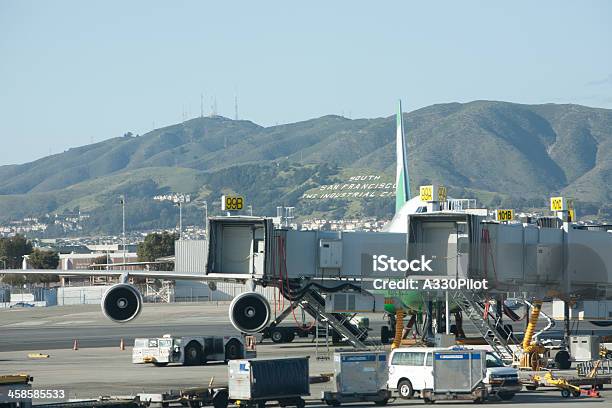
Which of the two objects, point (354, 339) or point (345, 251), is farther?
point (354, 339)

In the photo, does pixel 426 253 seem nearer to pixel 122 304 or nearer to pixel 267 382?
pixel 267 382

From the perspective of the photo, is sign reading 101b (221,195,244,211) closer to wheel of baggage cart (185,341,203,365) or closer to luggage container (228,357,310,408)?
wheel of baggage cart (185,341,203,365)

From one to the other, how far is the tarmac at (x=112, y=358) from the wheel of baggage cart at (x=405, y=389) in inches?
12.3

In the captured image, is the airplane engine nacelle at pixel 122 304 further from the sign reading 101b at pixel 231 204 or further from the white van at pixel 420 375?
the white van at pixel 420 375

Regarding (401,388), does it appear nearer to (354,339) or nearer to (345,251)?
(345,251)

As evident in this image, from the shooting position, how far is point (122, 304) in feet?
169

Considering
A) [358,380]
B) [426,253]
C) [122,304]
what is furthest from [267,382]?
[122,304]

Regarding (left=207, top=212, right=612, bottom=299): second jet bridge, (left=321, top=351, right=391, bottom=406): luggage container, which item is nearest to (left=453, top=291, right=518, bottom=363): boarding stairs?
(left=207, top=212, right=612, bottom=299): second jet bridge

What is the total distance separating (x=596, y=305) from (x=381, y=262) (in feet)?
34.0

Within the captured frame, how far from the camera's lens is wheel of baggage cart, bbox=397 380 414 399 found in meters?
39.5

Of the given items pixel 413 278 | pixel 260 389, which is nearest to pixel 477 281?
pixel 413 278

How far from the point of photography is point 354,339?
53500 millimetres

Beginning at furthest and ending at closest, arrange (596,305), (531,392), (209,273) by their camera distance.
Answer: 1. (596,305)
2. (209,273)
3. (531,392)

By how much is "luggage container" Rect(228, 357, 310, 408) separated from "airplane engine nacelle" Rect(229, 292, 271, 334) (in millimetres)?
10490
